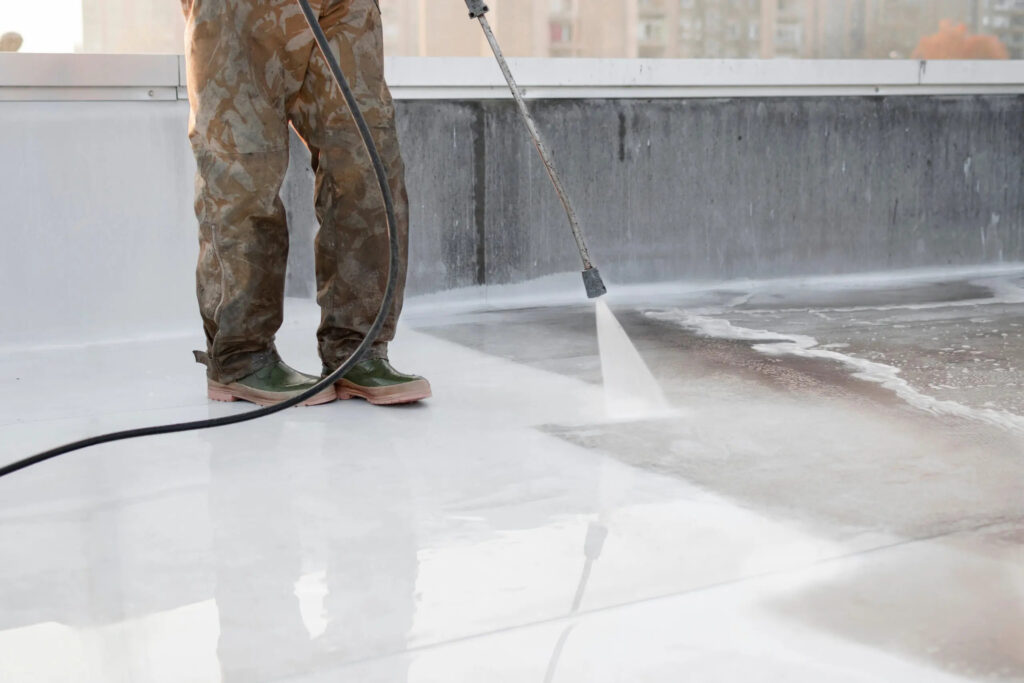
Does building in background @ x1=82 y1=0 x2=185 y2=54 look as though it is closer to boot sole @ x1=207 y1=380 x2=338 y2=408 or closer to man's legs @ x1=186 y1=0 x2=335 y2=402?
man's legs @ x1=186 y1=0 x2=335 y2=402

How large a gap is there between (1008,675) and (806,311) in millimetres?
2547

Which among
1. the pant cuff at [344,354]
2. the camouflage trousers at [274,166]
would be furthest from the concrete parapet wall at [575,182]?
the pant cuff at [344,354]

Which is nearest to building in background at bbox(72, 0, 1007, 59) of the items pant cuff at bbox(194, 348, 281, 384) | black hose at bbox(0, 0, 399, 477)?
pant cuff at bbox(194, 348, 281, 384)

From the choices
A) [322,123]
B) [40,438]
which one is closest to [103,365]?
[40,438]

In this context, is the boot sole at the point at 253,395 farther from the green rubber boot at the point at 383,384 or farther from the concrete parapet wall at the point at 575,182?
the concrete parapet wall at the point at 575,182

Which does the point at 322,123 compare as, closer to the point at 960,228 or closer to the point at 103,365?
the point at 103,365

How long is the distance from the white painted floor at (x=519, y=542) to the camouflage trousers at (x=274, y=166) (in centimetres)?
21

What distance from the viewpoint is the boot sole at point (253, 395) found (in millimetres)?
2605

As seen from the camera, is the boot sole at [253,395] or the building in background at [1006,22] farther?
the building in background at [1006,22]

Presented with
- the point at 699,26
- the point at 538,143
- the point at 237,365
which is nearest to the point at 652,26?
the point at 699,26

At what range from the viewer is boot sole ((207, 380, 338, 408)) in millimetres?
2605

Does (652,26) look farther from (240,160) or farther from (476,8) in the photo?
(240,160)

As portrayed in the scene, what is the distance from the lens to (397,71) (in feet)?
12.1

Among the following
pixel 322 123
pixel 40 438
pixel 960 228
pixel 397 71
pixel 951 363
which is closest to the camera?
pixel 40 438
